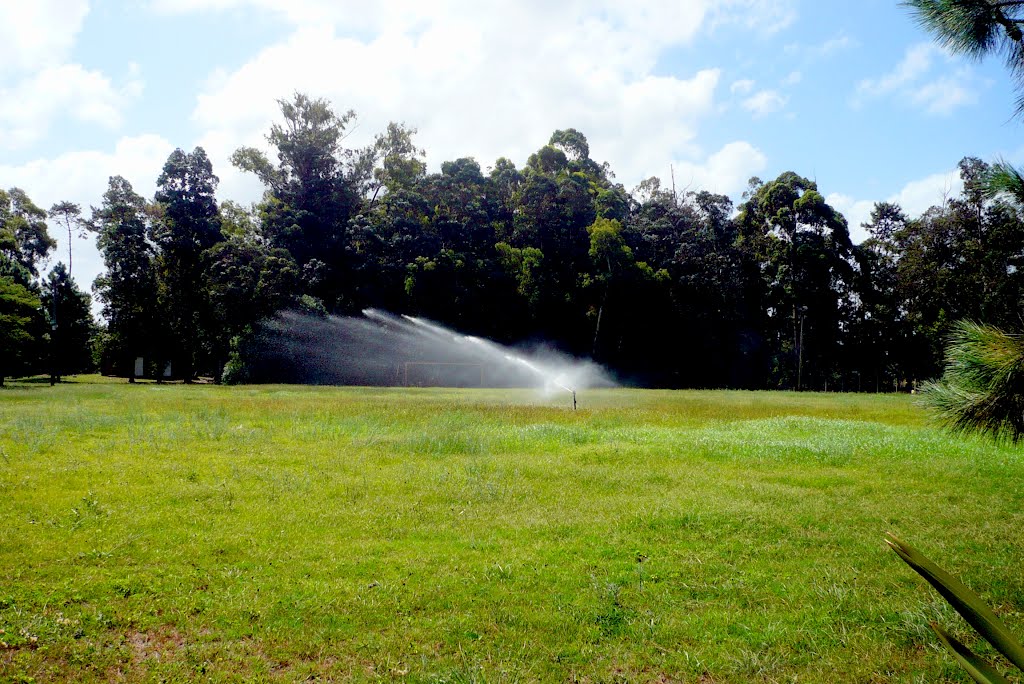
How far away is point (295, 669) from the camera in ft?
14.4

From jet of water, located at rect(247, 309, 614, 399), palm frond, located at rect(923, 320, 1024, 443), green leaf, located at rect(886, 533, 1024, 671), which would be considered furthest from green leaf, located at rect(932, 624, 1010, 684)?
jet of water, located at rect(247, 309, 614, 399)

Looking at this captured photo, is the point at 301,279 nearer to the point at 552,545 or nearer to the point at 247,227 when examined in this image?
the point at 247,227

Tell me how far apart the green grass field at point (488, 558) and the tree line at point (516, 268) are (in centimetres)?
3055

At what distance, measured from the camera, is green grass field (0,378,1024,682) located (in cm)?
455

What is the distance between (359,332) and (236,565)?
127ft

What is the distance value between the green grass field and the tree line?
1203 inches

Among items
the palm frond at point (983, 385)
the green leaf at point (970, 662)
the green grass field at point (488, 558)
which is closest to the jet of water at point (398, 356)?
the green grass field at point (488, 558)

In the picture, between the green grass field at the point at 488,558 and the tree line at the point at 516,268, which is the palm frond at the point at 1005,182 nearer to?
the green grass field at the point at 488,558

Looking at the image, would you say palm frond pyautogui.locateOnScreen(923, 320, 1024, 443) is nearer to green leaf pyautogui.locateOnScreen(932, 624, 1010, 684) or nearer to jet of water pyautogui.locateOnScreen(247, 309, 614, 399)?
green leaf pyautogui.locateOnScreen(932, 624, 1010, 684)

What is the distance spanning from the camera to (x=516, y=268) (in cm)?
4328

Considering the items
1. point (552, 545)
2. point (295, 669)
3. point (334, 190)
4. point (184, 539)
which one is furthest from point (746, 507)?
point (334, 190)

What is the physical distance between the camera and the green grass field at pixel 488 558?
14.9ft

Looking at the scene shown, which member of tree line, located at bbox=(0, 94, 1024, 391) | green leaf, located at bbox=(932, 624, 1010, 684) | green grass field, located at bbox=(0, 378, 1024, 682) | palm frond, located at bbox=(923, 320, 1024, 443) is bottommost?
green grass field, located at bbox=(0, 378, 1024, 682)

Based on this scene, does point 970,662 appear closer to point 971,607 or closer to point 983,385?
point 971,607
